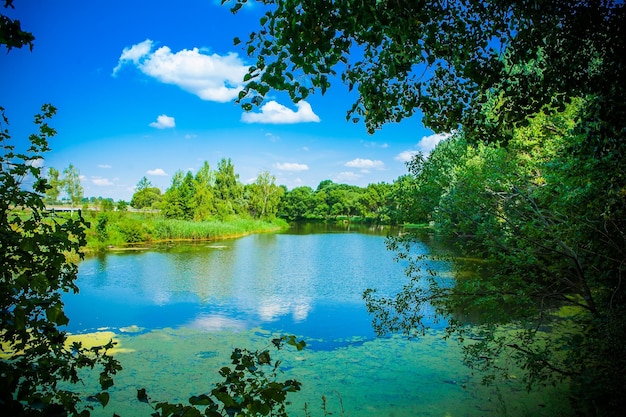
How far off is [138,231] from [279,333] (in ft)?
61.1

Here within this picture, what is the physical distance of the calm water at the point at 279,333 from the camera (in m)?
5.34

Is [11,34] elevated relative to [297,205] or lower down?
→ lower down

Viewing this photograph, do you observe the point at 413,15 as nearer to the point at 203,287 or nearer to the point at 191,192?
the point at 203,287

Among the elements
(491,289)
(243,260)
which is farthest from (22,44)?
(243,260)

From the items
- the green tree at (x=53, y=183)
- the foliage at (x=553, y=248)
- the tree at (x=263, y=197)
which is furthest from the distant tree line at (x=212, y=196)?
the foliage at (x=553, y=248)

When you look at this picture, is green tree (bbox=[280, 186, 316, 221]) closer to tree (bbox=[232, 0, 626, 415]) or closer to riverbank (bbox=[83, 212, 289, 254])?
riverbank (bbox=[83, 212, 289, 254])

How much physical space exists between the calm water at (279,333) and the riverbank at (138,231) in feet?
16.5

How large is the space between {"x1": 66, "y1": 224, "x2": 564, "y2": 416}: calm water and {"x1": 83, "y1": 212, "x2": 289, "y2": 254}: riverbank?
504cm

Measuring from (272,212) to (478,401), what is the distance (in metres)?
44.3

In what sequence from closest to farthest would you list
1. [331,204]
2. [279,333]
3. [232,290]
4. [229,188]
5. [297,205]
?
[279,333], [232,290], [229,188], [297,205], [331,204]

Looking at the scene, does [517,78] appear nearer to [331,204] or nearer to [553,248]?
[553,248]

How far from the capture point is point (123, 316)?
385 inches

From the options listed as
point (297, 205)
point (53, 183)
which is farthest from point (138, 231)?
point (297, 205)

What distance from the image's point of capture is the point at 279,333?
27.7ft
